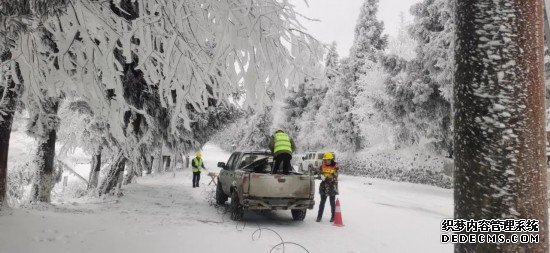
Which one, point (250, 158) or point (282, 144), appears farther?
point (250, 158)

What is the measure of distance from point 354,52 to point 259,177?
3150cm

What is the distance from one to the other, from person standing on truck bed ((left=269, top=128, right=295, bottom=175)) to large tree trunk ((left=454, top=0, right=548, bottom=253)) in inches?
312

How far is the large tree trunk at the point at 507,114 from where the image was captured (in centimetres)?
239

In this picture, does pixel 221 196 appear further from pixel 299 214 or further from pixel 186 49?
pixel 186 49

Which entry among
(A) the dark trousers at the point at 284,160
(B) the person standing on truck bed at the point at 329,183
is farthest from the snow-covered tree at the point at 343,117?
(A) the dark trousers at the point at 284,160

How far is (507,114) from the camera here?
94.0 inches

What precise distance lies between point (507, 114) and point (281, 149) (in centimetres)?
811

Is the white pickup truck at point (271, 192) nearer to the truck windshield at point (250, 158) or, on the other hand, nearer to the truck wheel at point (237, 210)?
the truck wheel at point (237, 210)

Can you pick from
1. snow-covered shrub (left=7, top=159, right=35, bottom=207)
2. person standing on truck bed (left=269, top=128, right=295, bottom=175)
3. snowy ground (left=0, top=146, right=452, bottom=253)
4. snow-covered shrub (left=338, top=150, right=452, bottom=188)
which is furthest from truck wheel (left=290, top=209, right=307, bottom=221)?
snow-covered shrub (left=7, top=159, right=35, bottom=207)

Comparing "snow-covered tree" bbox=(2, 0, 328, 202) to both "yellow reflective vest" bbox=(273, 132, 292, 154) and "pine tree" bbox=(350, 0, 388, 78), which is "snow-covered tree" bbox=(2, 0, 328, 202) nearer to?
"yellow reflective vest" bbox=(273, 132, 292, 154)

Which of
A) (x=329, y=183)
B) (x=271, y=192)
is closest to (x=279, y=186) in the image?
(x=271, y=192)

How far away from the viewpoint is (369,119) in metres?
36.1

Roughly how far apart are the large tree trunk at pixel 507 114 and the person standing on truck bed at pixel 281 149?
793 cm

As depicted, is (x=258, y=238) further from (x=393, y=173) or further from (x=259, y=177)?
(x=393, y=173)
